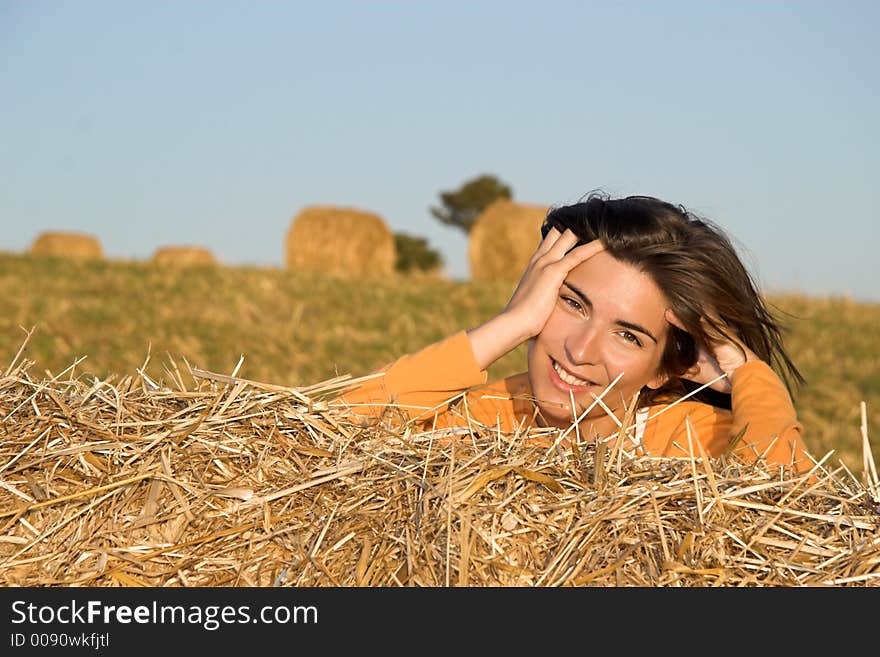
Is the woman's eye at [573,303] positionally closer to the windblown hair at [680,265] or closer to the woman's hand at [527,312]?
the woman's hand at [527,312]

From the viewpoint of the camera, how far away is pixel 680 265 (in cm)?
338

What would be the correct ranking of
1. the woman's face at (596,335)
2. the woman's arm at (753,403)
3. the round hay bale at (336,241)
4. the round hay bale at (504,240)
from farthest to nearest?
1. the round hay bale at (336,241)
2. the round hay bale at (504,240)
3. the woman's face at (596,335)
4. the woman's arm at (753,403)

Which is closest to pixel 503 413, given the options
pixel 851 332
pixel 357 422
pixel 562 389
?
pixel 562 389

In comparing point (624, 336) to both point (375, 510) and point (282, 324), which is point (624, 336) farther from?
point (282, 324)

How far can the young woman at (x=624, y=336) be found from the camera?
3.21 metres

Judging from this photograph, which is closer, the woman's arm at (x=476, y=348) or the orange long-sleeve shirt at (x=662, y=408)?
the orange long-sleeve shirt at (x=662, y=408)

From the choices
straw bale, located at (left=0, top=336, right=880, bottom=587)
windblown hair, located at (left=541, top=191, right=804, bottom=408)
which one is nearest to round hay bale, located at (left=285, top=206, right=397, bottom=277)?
windblown hair, located at (left=541, top=191, right=804, bottom=408)

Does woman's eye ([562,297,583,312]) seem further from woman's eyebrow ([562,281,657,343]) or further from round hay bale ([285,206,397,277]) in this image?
round hay bale ([285,206,397,277])

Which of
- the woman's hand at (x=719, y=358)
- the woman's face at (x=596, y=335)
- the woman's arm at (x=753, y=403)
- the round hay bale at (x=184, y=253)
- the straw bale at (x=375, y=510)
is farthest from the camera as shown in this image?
the round hay bale at (x=184, y=253)

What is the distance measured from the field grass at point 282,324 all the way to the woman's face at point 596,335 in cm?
659

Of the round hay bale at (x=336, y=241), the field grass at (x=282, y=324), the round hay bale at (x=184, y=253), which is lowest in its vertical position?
the field grass at (x=282, y=324)

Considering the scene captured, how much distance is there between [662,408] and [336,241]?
21217 millimetres

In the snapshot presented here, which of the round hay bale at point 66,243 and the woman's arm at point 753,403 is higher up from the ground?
the round hay bale at point 66,243

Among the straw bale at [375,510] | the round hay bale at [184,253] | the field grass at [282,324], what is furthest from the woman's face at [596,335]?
the round hay bale at [184,253]
